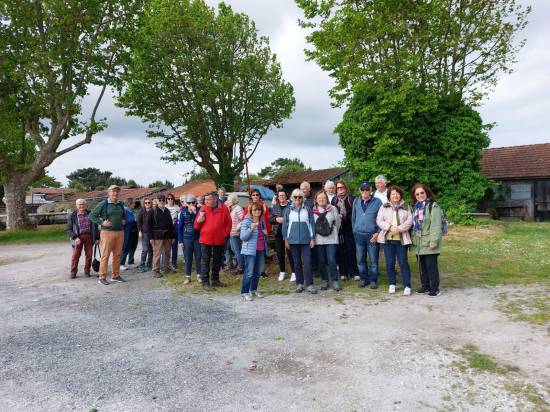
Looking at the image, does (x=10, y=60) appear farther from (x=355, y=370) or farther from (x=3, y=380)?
(x=355, y=370)

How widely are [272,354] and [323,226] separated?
3042 millimetres

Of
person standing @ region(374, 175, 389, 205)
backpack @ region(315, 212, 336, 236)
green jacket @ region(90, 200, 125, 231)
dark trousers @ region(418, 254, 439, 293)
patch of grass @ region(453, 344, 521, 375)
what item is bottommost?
patch of grass @ region(453, 344, 521, 375)

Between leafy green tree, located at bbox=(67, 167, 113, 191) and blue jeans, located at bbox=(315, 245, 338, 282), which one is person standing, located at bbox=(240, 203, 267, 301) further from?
leafy green tree, located at bbox=(67, 167, 113, 191)

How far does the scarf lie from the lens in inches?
253

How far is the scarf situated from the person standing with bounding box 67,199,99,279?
6.88 metres

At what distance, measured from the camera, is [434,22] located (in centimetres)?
1650

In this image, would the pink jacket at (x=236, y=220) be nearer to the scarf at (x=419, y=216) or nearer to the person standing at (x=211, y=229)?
the person standing at (x=211, y=229)

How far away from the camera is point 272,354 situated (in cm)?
422

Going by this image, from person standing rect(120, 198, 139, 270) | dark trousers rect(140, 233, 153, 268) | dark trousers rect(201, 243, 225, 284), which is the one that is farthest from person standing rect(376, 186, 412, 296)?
person standing rect(120, 198, 139, 270)

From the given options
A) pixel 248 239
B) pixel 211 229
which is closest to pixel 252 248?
pixel 248 239

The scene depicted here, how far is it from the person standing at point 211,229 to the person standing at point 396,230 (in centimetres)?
288

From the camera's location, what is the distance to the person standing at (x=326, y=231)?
22.4ft

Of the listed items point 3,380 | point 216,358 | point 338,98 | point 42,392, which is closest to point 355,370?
point 216,358

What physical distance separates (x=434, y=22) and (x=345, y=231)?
13650 millimetres
